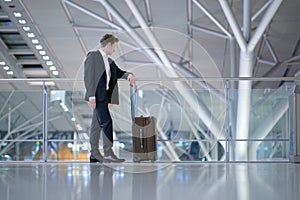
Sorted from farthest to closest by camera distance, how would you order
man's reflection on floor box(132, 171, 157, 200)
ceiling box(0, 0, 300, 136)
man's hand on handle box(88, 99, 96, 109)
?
1. ceiling box(0, 0, 300, 136)
2. man's hand on handle box(88, 99, 96, 109)
3. man's reflection on floor box(132, 171, 157, 200)

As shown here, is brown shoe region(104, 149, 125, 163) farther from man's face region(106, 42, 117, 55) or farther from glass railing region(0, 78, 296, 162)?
man's face region(106, 42, 117, 55)

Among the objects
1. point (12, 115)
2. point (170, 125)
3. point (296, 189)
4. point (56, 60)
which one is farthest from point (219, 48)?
point (296, 189)

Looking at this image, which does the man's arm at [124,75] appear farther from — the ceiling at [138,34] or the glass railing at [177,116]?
the ceiling at [138,34]

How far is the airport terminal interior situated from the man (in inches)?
4.4

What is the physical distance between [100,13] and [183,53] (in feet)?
9.59

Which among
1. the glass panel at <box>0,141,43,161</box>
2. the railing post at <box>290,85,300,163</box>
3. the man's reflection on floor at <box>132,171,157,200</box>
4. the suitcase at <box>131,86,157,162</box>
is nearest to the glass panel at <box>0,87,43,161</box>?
the glass panel at <box>0,141,43,161</box>

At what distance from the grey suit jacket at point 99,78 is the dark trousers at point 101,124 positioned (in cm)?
12

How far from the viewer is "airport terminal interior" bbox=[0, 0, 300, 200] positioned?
411 cm

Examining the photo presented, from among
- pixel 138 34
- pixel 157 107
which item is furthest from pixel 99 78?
pixel 138 34

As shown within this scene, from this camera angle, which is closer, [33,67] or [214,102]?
[214,102]

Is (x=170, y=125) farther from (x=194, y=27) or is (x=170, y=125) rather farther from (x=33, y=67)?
(x=33, y=67)

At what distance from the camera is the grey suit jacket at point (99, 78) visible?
553cm

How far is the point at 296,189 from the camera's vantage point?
11.4ft

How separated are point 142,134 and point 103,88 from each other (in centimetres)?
69
